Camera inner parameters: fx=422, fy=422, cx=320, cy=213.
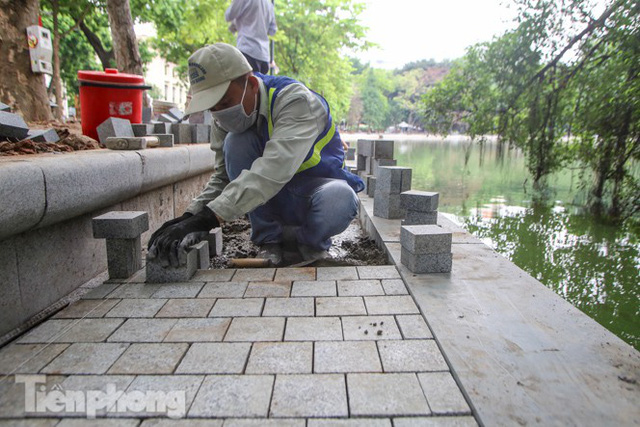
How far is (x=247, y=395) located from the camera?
1488 mm

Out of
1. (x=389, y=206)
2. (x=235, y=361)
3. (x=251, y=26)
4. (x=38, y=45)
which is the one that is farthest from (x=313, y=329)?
(x=251, y=26)

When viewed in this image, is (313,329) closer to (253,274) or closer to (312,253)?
(253,274)

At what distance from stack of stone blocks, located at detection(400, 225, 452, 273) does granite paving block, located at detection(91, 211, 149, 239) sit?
1.65 meters

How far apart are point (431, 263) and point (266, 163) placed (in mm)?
1195

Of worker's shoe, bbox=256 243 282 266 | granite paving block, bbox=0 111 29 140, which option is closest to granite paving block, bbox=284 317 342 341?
worker's shoe, bbox=256 243 282 266

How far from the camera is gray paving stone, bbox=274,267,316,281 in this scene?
262 centimetres

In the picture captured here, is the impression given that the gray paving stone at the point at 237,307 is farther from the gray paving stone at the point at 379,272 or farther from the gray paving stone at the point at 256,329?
the gray paving stone at the point at 379,272

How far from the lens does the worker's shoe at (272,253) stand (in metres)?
3.17

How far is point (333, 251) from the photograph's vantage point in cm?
359

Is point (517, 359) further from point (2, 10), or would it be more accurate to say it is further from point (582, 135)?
point (2, 10)

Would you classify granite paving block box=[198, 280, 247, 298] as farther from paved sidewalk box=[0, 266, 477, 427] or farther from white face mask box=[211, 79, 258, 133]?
white face mask box=[211, 79, 258, 133]

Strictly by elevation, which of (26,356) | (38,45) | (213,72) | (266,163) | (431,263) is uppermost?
(38,45)

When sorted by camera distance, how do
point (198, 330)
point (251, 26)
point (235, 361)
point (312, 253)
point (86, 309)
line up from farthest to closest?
point (251, 26), point (312, 253), point (86, 309), point (198, 330), point (235, 361)

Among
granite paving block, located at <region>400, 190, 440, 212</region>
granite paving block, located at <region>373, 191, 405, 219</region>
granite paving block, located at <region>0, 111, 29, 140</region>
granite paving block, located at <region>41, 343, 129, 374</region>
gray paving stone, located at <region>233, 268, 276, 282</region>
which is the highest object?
granite paving block, located at <region>0, 111, 29, 140</region>
